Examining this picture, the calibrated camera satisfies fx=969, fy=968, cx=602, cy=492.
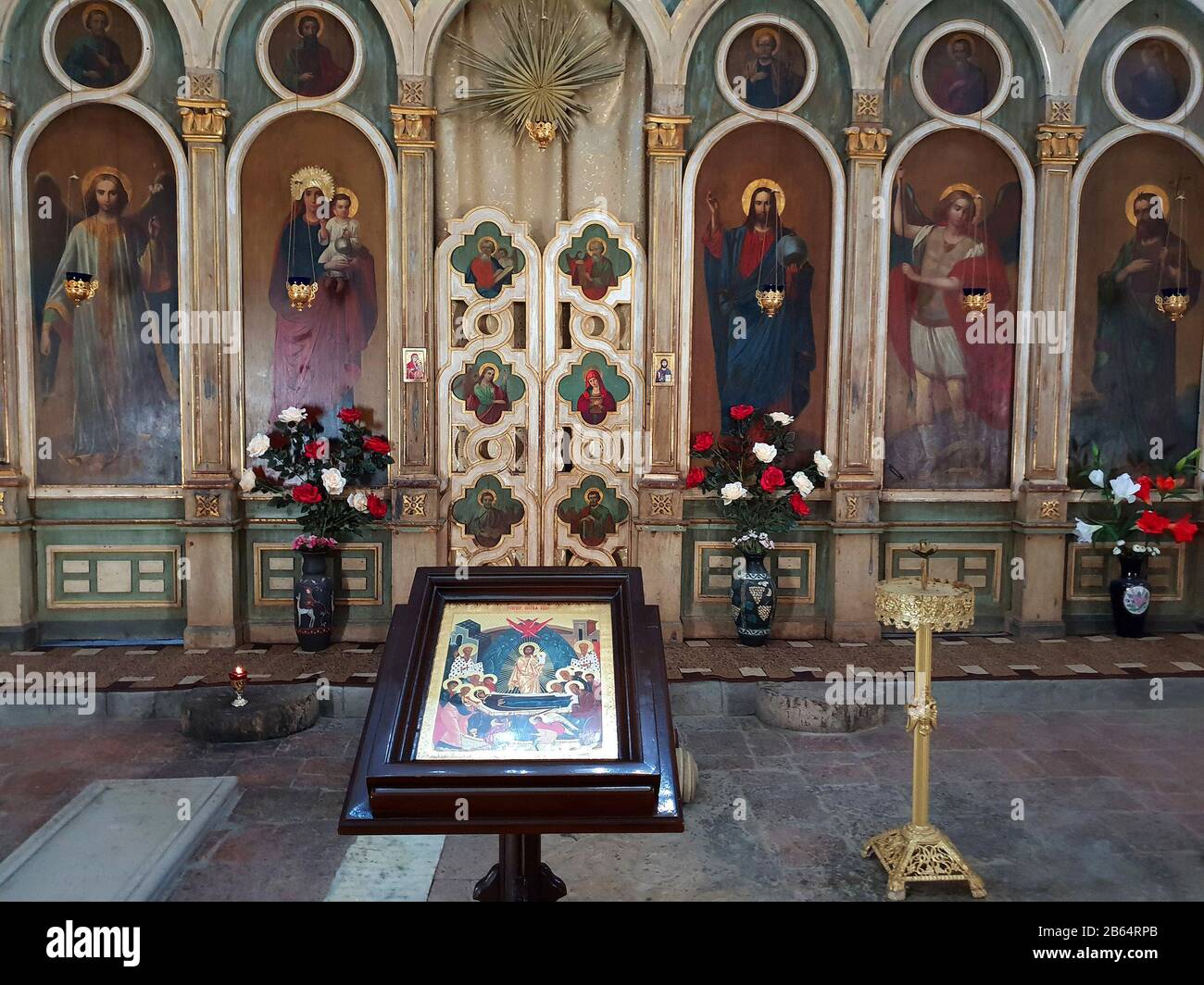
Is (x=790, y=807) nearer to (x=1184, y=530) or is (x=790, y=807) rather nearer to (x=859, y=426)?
(x=859, y=426)

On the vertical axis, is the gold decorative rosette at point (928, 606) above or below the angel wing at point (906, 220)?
below

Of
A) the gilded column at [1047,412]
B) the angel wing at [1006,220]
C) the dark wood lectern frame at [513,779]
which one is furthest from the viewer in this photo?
the angel wing at [1006,220]

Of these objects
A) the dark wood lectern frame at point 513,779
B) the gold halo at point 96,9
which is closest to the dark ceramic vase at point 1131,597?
the dark wood lectern frame at point 513,779

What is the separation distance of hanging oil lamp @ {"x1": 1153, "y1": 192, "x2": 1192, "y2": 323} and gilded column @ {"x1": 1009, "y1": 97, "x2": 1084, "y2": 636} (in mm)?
674

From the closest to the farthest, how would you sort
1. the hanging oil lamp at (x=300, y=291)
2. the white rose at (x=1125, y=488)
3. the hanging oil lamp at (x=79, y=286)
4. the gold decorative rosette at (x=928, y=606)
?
the gold decorative rosette at (x=928, y=606) → the hanging oil lamp at (x=79, y=286) → the hanging oil lamp at (x=300, y=291) → the white rose at (x=1125, y=488)

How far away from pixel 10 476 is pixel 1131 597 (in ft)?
28.3

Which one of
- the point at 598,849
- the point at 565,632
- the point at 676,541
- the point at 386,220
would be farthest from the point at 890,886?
the point at 386,220

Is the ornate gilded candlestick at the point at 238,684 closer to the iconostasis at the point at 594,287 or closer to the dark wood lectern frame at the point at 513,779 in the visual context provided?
the iconostasis at the point at 594,287

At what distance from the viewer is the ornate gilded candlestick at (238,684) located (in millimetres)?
5450

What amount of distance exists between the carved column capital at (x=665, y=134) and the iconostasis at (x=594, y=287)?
0.09ft

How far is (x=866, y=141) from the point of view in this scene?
743 centimetres

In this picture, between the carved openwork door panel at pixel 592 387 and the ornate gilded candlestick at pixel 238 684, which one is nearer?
Result: the ornate gilded candlestick at pixel 238 684

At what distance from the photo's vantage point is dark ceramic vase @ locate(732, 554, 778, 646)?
24.0ft

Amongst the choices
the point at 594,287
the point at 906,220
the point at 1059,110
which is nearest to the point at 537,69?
the point at 594,287
